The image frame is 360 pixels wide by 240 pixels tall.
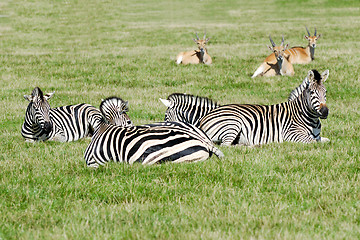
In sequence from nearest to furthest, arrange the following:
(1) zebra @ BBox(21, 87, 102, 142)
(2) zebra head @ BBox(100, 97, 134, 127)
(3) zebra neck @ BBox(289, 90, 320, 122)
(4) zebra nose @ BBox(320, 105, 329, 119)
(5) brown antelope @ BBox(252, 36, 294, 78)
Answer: (2) zebra head @ BBox(100, 97, 134, 127), (4) zebra nose @ BBox(320, 105, 329, 119), (3) zebra neck @ BBox(289, 90, 320, 122), (1) zebra @ BBox(21, 87, 102, 142), (5) brown antelope @ BBox(252, 36, 294, 78)

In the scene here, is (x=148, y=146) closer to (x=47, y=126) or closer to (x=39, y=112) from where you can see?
(x=47, y=126)

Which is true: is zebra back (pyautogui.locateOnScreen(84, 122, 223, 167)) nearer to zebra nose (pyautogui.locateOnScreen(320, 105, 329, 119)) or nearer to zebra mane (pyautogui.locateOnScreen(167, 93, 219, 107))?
zebra nose (pyautogui.locateOnScreen(320, 105, 329, 119))

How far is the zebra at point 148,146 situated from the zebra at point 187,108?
3.05 metres

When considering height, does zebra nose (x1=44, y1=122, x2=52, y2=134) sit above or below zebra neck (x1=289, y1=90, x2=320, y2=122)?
below

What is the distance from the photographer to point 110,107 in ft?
30.5

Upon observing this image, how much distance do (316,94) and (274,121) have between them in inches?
43.4

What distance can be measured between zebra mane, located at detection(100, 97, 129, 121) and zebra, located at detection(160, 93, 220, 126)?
2.16m

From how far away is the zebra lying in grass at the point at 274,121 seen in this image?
1017cm

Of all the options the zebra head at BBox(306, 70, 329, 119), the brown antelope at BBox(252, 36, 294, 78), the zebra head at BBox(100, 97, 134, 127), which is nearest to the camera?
the zebra head at BBox(100, 97, 134, 127)

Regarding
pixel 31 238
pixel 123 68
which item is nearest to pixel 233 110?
pixel 31 238

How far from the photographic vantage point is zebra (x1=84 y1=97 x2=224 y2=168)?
24.7 ft

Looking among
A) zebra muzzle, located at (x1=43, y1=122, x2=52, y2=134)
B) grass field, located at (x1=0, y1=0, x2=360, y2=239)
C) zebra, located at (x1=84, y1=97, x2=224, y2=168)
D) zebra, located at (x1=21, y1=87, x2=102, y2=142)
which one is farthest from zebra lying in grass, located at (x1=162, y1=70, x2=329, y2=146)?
zebra muzzle, located at (x1=43, y1=122, x2=52, y2=134)

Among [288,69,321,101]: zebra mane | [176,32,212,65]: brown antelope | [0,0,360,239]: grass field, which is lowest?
[0,0,360,239]: grass field

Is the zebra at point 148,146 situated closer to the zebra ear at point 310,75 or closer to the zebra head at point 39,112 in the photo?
the zebra head at point 39,112
